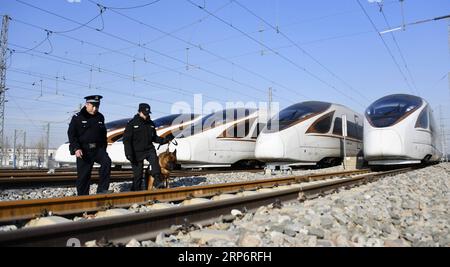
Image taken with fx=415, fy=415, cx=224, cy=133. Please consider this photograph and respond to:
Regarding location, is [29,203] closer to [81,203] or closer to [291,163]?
[81,203]

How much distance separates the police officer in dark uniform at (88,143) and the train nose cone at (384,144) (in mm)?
11271

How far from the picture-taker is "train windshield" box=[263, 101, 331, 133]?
52.0 feet

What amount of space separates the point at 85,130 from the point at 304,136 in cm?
1121

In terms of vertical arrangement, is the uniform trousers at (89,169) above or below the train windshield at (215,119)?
below

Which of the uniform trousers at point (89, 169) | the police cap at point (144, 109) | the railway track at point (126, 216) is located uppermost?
the police cap at point (144, 109)

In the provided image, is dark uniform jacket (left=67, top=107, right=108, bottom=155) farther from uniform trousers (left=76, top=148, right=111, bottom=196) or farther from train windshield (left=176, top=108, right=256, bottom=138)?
train windshield (left=176, top=108, right=256, bottom=138)

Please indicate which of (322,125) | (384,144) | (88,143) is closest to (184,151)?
(322,125)

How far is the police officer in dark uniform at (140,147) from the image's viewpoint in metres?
7.05

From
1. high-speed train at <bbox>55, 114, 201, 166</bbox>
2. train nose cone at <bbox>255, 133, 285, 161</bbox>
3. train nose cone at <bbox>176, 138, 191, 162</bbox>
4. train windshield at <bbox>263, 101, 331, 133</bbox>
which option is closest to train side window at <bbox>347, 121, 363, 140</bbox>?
train windshield at <bbox>263, 101, 331, 133</bbox>

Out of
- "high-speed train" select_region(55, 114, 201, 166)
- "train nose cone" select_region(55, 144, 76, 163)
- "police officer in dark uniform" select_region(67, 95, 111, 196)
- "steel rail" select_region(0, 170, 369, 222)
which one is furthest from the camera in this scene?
"train nose cone" select_region(55, 144, 76, 163)

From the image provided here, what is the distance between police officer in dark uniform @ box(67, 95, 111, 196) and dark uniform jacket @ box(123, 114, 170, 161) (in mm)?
816

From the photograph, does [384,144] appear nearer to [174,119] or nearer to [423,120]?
[423,120]

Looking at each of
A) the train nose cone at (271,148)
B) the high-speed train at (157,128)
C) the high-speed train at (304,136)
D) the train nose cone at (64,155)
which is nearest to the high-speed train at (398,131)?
the high-speed train at (304,136)

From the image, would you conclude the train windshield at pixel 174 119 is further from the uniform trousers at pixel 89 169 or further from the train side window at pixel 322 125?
the uniform trousers at pixel 89 169
